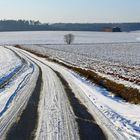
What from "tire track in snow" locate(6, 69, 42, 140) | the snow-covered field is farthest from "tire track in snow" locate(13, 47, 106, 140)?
the snow-covered field

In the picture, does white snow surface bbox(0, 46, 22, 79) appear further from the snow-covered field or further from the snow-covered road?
the snow-covered road

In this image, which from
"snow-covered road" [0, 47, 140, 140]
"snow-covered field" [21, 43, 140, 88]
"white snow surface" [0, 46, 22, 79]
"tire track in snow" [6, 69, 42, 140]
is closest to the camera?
"tire track in snow" [6, 69, 42, 140]

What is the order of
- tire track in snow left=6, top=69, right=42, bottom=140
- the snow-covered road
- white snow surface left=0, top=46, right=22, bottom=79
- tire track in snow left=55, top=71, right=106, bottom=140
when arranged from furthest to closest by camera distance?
white snow surface left=0, top=46, right=22, bottom=79 → the snow-covered road → tire track in snow left=55, top=71, right=106, bottom=140 → tire track in snow left=6, top=69, right=42, bottom=140

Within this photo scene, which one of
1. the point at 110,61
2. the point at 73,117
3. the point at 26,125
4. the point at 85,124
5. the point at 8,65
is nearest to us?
the point at 26,125

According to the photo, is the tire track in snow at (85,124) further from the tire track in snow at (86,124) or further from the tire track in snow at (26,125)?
the tire track in snow at (26,125)

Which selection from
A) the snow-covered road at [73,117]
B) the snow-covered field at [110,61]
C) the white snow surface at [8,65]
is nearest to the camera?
the snow-covered road at [73,117]

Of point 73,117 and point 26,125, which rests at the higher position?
point 26,125

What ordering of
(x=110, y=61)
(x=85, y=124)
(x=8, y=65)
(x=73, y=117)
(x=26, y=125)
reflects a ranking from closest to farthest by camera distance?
1. (x=26, y=125)
2. (x=85, y=124)
3. (x=73, y=117)
4. (x=8, y=65)
5. (x=110, y=61)

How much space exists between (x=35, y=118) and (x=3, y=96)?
5.10 meters

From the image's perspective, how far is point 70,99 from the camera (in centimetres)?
1519

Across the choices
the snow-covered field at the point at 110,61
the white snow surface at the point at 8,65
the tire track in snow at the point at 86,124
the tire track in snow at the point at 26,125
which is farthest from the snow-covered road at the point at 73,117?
the white snow surface at the point at 8,65

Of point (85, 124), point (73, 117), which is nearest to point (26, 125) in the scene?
point (85, 124)

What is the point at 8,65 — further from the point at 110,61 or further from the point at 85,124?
the point at 85,124

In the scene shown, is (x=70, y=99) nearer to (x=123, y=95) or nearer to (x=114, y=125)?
(x=123, y=95)
